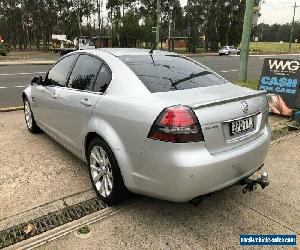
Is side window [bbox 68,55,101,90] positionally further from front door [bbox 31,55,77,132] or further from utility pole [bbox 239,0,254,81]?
utility pole [bbox 239,0,254,81]

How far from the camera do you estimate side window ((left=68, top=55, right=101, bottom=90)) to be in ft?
12.2

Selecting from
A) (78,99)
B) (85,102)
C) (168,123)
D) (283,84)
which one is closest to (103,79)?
(85,102)

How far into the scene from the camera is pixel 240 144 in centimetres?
304

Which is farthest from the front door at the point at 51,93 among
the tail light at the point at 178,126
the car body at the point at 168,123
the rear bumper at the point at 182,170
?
the tail light at the point at 178,126

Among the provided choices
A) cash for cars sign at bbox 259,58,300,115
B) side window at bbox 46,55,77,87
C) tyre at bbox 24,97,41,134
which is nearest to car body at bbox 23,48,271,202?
side window at bbox 46,55,77,87

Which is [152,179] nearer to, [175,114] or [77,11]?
[175,114]

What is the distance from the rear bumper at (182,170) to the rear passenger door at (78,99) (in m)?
0.95

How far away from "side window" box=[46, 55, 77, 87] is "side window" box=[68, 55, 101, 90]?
21 cm

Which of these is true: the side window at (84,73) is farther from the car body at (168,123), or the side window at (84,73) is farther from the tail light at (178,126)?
the tail light at (178,126)

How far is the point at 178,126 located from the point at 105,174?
1.10 m

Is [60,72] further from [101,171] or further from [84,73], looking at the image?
[101,171]

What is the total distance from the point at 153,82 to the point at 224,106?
72cm

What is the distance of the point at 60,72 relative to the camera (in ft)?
14.8

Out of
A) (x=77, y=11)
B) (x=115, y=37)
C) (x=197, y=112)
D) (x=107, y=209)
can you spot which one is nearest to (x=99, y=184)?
(x=107, y=209)
